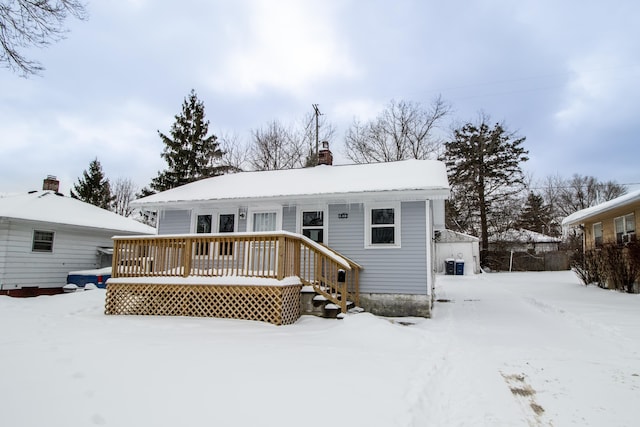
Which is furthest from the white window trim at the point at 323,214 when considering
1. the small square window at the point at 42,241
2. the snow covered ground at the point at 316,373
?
the small square window at the point at 42,241

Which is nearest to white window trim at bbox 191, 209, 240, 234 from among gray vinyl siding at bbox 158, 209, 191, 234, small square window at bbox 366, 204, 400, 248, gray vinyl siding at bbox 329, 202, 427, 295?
gray vinyl siding at bbox 158, 209, 191, 234

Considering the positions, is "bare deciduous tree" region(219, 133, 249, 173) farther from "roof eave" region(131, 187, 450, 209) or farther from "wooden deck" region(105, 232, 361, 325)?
"wooden deck" region(105, 232, 361, 325)

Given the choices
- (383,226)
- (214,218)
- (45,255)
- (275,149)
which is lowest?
(45,255)

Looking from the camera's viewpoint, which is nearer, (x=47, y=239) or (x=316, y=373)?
(x=316, y=373)

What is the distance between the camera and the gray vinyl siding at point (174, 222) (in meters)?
11.2

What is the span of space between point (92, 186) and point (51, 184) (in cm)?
1553

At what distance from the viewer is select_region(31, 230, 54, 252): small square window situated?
42.5ft

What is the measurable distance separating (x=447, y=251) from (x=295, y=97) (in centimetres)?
1525

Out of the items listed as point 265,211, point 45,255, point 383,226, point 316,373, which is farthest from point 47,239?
point 316,373

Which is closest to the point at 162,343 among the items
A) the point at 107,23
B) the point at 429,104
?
the point at 107,23

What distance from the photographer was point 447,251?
26.1 meters

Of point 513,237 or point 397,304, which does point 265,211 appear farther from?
point 513,237

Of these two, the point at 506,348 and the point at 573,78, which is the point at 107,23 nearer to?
the point at 506,348

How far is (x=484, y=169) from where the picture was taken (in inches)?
1146
